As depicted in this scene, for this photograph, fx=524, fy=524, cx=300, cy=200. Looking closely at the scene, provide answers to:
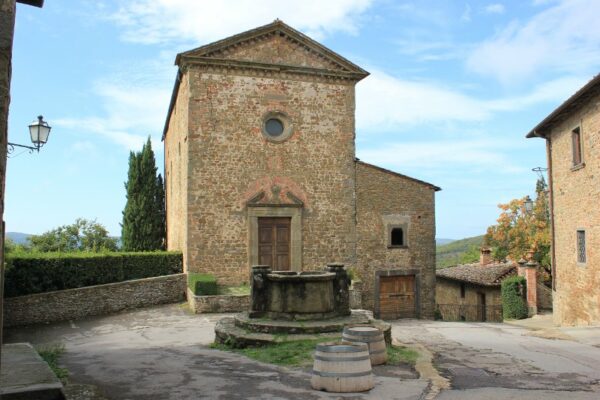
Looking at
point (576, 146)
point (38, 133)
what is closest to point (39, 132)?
point (38, 133)

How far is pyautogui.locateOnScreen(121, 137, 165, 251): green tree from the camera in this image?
24.0 metres

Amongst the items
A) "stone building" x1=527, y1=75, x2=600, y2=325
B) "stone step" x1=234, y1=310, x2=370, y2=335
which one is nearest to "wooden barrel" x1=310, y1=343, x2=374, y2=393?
"stone step" x1=234, y1=310, x2=370, y2=335

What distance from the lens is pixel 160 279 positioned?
16.9 metres

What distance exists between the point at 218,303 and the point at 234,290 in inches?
61.1

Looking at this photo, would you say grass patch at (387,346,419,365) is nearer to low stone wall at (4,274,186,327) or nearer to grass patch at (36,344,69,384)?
grass patch at (36,344,69,384)

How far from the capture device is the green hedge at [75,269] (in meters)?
14.9

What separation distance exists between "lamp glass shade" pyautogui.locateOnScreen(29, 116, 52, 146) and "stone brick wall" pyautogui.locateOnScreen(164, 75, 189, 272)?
6.07m

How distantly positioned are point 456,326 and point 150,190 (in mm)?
15985

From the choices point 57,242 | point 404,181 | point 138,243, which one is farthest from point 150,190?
point 404,181

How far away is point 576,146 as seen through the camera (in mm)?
15539

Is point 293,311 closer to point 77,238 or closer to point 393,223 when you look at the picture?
point 393,223

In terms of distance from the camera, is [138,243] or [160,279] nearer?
[160,279]

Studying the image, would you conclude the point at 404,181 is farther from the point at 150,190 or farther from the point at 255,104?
the point at 150,190

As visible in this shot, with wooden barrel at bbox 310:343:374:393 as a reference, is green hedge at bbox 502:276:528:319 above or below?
below
